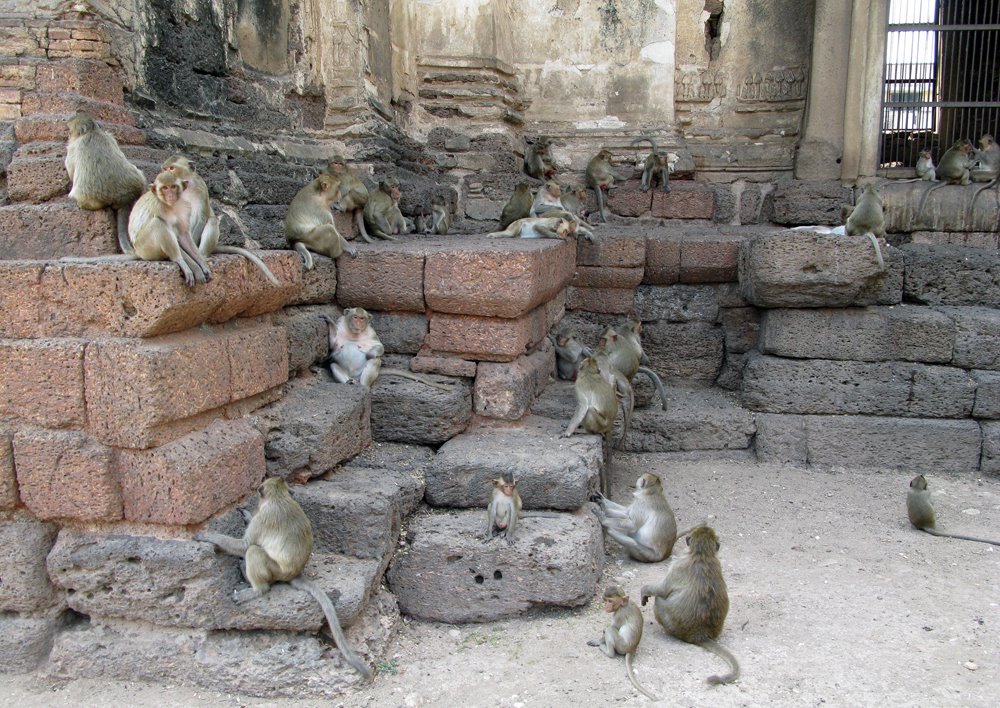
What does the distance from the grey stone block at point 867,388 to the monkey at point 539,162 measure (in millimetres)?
3537

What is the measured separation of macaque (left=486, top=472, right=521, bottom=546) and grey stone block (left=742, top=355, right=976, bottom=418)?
3336 mm

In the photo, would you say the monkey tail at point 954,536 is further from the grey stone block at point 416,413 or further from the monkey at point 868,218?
the grey stone block at point 416,413

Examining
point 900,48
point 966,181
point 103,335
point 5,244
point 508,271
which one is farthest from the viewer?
point 900,48

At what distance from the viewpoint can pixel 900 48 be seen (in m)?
9.13

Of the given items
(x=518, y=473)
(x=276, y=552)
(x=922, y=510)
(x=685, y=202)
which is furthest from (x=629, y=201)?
(x=276, y=552)

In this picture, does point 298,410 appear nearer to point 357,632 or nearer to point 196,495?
point 196,495

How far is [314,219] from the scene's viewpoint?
547cm

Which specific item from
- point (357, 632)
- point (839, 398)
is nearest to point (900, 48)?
point (839, 398)

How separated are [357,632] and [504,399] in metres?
2.04

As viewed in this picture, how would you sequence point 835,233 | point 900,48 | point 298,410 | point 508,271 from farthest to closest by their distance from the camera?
point 900,48 → point 835,233 → point 508,271 → point 298,410

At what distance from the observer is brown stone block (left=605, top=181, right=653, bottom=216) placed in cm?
919

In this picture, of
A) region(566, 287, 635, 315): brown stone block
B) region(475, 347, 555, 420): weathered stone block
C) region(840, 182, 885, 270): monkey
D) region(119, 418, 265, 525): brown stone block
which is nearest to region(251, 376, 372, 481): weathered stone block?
region(119, 418, 265, 525): brown stone block

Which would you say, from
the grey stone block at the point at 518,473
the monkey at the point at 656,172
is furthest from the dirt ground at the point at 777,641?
the monkey at the point at 656,172

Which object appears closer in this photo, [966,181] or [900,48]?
[966,181]
